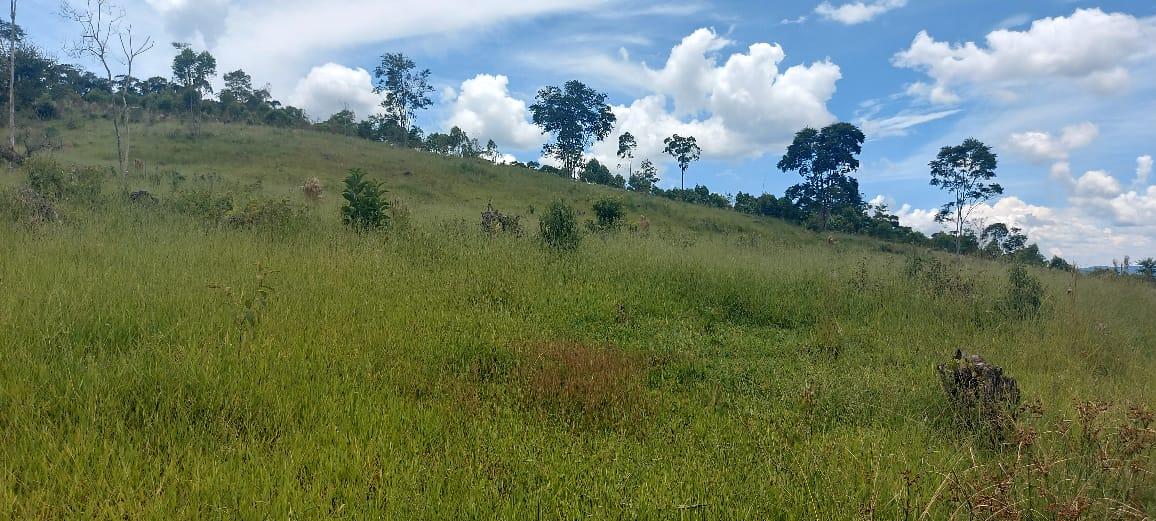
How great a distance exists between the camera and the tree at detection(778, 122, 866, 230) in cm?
5016

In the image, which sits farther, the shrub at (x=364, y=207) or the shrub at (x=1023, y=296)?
the shrub at (x=364, y=207)

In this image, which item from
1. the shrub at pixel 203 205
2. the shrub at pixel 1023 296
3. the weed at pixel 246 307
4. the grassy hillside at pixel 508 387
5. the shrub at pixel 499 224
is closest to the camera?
the grassy hillside at pixel 508 387

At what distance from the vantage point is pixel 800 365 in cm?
575

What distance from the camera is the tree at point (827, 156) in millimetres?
50156

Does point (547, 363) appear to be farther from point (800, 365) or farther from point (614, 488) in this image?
point (800, 365)

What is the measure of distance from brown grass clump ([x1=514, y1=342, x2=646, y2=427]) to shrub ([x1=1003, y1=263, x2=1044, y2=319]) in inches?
276

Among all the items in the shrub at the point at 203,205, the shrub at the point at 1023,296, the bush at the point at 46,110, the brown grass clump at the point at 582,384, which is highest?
the bush at the point at 46,110

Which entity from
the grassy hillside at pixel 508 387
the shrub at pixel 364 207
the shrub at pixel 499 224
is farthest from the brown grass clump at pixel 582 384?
the shrub at pixel 364 207

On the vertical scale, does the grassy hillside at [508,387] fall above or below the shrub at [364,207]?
below

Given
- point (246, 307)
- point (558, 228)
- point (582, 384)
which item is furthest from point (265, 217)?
point (582, 384)

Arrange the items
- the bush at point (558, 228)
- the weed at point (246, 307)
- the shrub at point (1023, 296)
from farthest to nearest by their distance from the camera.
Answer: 1. the bush at point (558, 228)
2. the shrub at point (1023, 296)
3. the weed at point (246, 307)

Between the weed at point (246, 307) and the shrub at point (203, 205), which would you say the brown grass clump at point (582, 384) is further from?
the shrub at point (203, 205)

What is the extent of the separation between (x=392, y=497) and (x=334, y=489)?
32cm

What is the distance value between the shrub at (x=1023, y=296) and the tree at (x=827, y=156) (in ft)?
142
